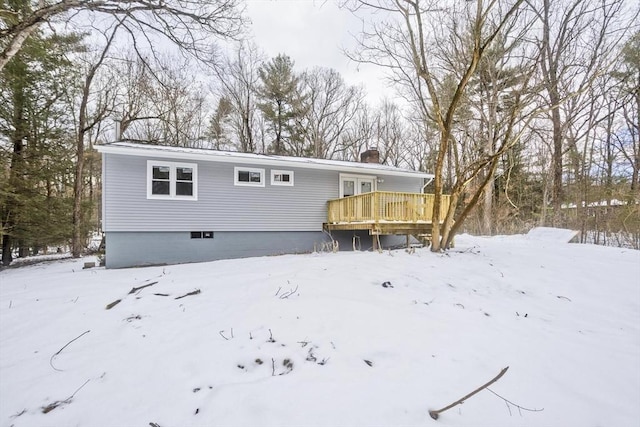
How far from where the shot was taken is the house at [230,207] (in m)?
8.20

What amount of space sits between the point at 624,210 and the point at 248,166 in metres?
12.7

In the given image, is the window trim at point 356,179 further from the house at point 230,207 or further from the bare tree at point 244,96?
the bare tree at point 244,96

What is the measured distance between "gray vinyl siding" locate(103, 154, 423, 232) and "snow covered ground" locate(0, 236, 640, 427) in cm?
362

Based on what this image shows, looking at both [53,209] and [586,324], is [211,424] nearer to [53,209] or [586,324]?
[586,324]

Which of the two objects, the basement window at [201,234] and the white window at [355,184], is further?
the white window at [355,184]

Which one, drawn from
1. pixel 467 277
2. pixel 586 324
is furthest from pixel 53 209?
pixel 586 324

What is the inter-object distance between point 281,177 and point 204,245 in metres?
3.46

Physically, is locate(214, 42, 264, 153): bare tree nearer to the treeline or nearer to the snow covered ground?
the treeline

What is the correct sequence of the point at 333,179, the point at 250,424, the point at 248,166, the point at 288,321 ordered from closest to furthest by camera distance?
the point at 250,424 → the point at 288,321 → the point at 248,166 → the point at 333,179

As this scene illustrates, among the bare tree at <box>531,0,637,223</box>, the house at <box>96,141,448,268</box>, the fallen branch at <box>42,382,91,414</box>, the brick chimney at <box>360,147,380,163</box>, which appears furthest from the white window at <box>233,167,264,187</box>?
the bare tree at <box>531,0,637,223</box>

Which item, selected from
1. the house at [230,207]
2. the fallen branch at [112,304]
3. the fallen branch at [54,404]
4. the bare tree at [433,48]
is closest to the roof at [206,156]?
the house at [230,207]

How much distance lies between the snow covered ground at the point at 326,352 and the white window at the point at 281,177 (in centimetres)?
557

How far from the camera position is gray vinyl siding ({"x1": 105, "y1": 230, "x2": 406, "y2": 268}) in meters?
8.17

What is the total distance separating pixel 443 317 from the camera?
137 inches
